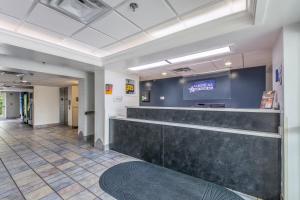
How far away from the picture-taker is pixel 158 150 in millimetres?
3156


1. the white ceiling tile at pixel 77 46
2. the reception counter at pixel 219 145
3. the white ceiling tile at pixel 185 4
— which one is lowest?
the reception counter at pixel 219 145

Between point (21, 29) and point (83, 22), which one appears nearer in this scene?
point (83, 22)

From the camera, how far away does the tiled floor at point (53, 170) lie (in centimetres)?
226

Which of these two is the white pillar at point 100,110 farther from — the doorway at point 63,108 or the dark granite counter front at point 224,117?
the doorway at point 63,108

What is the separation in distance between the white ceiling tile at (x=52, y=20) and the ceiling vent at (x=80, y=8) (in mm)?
139

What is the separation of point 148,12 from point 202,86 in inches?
150

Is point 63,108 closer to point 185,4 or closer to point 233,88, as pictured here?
point 233,88

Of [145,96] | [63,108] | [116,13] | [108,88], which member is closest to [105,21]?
[116,13]

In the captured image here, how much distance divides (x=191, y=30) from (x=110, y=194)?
286 centimetres

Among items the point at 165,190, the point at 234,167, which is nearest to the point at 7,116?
the point at 165,190

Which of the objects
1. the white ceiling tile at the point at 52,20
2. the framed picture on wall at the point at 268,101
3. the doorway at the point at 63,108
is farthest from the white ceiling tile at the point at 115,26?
the doorway at the point at 63,108

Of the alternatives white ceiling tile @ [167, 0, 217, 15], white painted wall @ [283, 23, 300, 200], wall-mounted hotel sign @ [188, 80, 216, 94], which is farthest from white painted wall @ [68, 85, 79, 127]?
white painted wall @ [283, 23, 300, 200]

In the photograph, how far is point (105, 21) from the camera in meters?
2.22

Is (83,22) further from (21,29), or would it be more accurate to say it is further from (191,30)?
(191,30)
